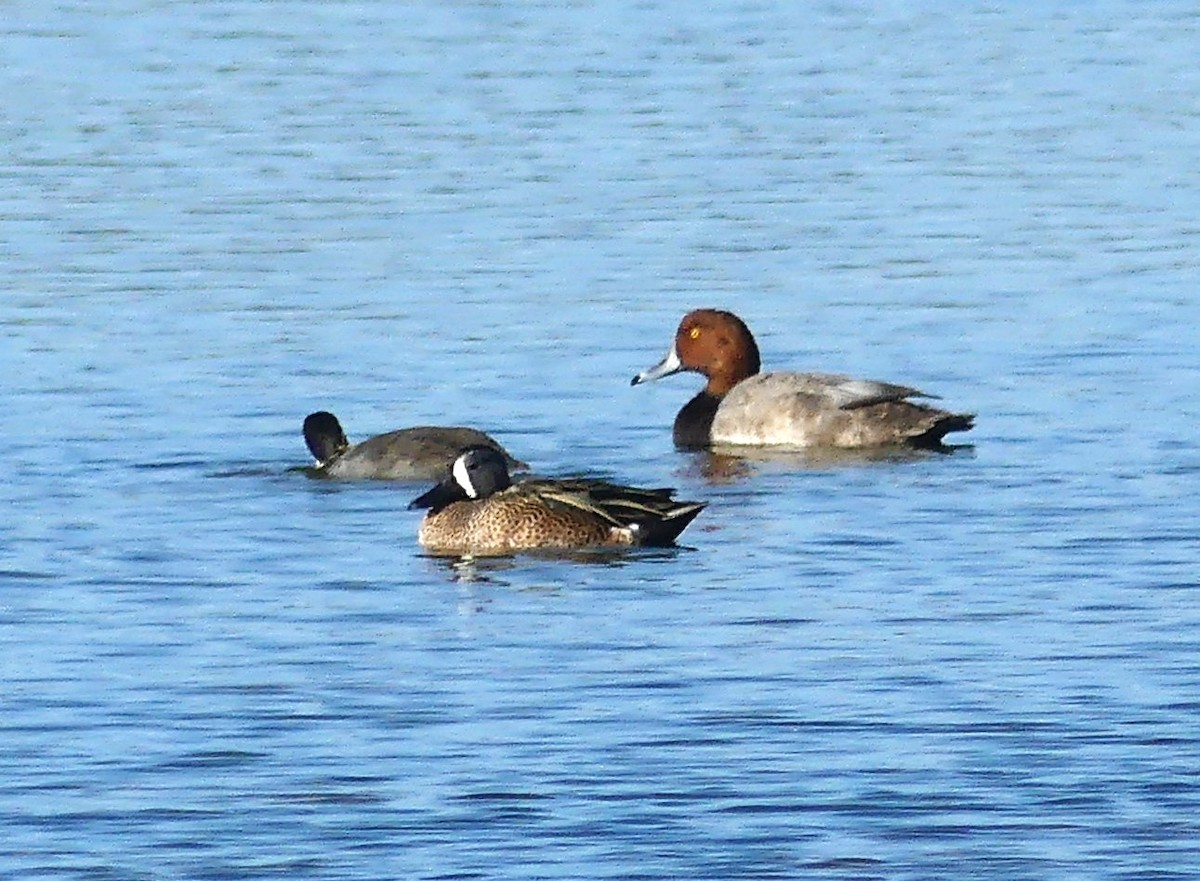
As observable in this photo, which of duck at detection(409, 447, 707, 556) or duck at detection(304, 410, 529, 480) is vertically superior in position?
duck at detection(304, 410, 529, 480)

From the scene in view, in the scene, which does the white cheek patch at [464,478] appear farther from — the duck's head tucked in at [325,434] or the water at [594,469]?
the duck's head tucked in at [325,434]

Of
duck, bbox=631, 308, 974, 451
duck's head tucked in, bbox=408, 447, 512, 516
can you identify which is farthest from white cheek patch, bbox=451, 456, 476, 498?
duck, bbox=631, 308, 974, 451

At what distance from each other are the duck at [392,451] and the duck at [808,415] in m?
1.79

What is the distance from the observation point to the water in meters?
10.6

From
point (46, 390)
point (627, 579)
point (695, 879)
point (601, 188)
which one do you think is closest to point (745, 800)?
point (695, 879)

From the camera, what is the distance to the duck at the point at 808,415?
18312 millimetres

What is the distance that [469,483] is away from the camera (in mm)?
15719

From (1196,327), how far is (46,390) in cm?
720

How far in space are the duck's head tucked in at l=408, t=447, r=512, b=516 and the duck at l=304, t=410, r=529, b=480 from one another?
833 mm

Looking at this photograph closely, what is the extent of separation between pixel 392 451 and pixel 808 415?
8.74ft

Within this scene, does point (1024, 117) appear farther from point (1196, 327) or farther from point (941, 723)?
point (941, 723)

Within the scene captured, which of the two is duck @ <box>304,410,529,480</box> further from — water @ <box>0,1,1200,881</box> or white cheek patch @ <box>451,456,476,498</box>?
white cheek patch @ <box>451,456,476,498</box>

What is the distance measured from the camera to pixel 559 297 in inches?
902

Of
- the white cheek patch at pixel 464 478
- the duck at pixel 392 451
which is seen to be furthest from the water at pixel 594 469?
the white cheek patch at pixel 464 478
